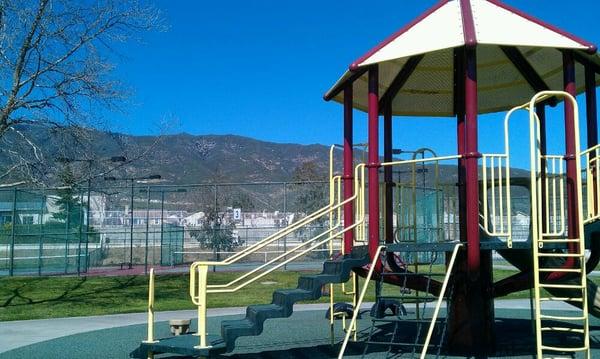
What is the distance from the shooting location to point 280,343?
38.4ft

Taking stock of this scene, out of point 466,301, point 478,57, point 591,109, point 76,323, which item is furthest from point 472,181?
point 76,323

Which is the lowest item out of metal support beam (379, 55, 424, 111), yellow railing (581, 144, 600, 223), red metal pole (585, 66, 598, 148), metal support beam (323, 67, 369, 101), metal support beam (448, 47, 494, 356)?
metal support beam (448, 47, 494, 356)

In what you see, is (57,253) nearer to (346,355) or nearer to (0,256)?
(0,256)

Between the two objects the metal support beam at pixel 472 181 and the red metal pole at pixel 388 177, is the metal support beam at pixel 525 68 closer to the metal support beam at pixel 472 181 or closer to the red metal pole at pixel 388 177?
the red metal pole at pixel 388 177

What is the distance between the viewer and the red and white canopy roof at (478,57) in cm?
896

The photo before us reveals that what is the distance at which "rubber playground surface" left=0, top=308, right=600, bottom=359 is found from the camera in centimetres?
1058

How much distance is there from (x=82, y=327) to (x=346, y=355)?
6.68 m

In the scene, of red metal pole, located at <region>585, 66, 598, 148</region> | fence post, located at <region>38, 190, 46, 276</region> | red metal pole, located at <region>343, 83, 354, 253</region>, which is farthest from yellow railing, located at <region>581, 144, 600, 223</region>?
fence post, located at <region>38, 190, 46, 276</region>

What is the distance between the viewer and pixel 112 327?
14336 mm

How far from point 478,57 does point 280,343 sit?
5.88 meters

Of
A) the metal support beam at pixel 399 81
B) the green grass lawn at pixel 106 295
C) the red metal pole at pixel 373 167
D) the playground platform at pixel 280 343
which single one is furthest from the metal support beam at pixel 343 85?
the green grass lawn at pixel 106 295

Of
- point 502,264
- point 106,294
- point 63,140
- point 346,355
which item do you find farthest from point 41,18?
point 502,264

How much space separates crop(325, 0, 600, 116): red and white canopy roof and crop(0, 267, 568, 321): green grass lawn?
8.50 meters

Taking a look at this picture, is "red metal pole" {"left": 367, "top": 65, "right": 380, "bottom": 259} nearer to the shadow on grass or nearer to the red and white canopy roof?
the red and white canopy roof
